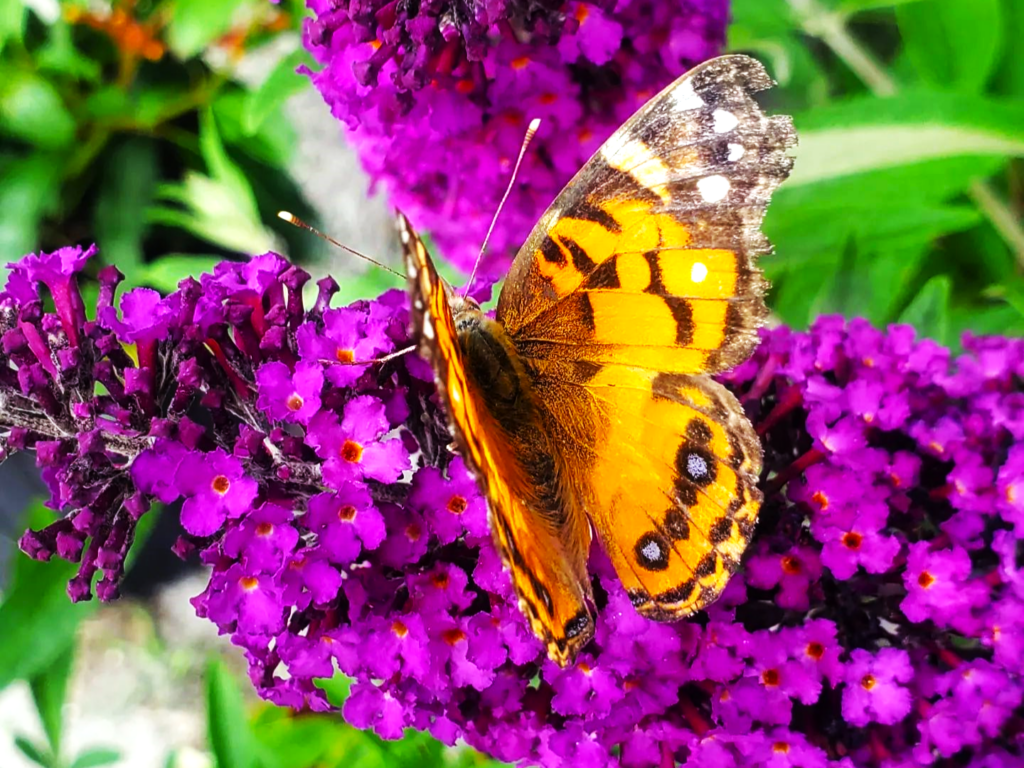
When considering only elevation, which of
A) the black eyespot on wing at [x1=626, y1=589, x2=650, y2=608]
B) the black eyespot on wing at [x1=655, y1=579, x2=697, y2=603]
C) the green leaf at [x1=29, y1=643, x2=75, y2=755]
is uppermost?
the black eyespot on wing at [x1=655, y1=579, x2=697, y2=603]

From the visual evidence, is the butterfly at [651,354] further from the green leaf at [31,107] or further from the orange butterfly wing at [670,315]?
the green leaf at [31,107]

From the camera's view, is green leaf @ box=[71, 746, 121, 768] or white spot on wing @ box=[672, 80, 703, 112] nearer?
white spot on wing @ box=[672, 80, 703, 112]

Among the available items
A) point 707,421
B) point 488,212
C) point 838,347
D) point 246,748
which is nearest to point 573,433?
point 707,421

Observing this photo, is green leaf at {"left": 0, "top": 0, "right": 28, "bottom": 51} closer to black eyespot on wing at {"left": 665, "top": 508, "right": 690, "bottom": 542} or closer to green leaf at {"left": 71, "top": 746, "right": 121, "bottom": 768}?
green leaf at {"left": 71, "top": 746, "right": 121, "bottom": 768}

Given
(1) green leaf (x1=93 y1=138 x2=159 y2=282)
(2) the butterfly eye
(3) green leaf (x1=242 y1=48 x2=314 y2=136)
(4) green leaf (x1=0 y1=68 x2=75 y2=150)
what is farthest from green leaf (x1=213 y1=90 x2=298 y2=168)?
(2) the butterfly eye

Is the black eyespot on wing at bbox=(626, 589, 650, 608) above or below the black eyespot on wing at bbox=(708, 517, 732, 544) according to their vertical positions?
below
